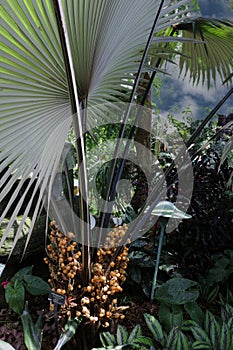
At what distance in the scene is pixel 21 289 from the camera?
4.32 ft

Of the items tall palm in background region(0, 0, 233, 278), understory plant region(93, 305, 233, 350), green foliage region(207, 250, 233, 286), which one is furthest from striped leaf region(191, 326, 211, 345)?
tall palm in background region(0, 0, 233, 278)

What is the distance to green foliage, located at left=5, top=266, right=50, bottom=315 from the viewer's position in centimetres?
130

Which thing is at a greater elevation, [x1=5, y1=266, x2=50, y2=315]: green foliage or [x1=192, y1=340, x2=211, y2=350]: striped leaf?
[x1=192, y1=340, x2=211, y2=350]: striped leaf

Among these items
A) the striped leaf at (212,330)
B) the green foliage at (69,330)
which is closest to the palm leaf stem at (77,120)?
the green foliage at (69,330)

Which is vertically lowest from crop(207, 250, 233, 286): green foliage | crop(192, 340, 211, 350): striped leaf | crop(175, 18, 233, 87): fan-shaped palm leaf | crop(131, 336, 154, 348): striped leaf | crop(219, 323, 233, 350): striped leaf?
crop(131, 336, 154, 348): striped leaf

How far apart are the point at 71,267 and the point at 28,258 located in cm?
65

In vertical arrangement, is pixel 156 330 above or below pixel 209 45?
below

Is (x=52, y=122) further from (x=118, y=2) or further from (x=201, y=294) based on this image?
(x=201, y=294)

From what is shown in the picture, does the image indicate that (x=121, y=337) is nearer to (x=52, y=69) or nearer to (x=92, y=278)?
(x=92, y=278)

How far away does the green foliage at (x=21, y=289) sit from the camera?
1303mm

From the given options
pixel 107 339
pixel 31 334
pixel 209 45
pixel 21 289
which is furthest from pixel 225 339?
pixel 209 45

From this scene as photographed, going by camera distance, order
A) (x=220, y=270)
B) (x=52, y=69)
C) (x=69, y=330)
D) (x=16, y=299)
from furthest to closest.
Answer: (x=220, y=270) < (x=16, y=299) < (x=69, y=330) < (x=52, y=69)

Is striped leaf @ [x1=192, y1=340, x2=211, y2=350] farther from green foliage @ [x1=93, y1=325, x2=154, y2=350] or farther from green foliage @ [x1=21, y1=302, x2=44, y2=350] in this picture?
green foliage @ [x1=21, y1=302, x2=44, y2=350]

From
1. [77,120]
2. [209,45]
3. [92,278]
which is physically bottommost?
[92,278]
